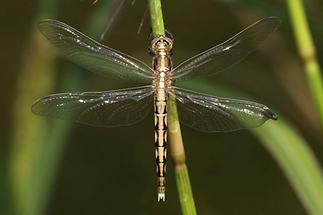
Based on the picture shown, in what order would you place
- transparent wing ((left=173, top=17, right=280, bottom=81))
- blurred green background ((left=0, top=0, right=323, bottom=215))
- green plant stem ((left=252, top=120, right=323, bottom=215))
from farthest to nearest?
blurred green background ((left=0, top=0, right=323, bottom=215)) → green plant stem ((left=252, top=120, right=323, bottom=215)) → transparent wing ((left=173, top=17, right=280, bottom=81))

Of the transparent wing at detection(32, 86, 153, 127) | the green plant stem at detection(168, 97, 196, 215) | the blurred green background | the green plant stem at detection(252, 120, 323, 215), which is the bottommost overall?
the green plant stem at detection(168, 97, 196, 215)

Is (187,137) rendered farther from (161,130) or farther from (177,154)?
(177,154)

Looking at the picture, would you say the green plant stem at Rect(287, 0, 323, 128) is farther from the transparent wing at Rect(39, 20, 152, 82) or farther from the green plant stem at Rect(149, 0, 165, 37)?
the transparent wing at Rect(39, 20, 152, 82)

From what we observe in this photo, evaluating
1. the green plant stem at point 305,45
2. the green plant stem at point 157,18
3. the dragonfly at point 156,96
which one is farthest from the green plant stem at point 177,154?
the dragonfly at point 156,96

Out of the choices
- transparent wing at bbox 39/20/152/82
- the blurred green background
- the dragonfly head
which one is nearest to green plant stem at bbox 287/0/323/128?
the dragonfly head

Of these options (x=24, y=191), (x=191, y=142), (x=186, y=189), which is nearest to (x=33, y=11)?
(x=191, y=142)

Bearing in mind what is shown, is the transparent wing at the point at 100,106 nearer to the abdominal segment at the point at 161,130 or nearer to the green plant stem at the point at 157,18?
the abdominal segment at the point at 161,130
